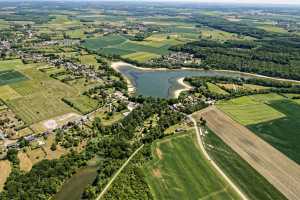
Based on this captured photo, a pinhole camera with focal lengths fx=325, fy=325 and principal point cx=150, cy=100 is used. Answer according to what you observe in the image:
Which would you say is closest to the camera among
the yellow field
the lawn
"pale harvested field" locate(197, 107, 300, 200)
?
"pale harvested field" locate(197, 107, 300, 200)

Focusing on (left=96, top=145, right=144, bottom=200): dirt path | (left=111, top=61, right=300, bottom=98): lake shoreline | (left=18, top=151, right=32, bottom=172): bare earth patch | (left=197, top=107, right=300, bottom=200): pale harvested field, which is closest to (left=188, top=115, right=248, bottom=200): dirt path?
(left=197, top=107, right=300, bottom=200): pale harvested field

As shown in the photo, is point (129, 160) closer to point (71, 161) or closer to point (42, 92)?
point (71, 161)

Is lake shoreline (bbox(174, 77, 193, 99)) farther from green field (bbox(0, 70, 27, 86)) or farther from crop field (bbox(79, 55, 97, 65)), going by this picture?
green field (bbox(0, 70, 27, 86))

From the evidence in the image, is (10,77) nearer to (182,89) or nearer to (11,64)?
(11,64)

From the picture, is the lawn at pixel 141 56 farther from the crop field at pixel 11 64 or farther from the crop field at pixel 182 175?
the crop field at pixel 182 175

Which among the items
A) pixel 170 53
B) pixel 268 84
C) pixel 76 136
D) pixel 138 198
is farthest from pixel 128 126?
pixel 170 53

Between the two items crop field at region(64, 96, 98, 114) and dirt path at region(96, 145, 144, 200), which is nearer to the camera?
dirt path at region(96, 145, 144, 200)

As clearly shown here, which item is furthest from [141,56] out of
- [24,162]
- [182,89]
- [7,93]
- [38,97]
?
[24,162]
